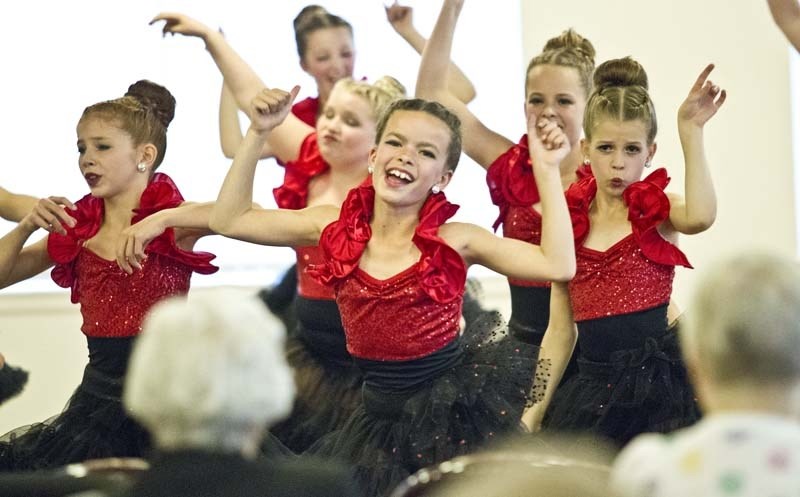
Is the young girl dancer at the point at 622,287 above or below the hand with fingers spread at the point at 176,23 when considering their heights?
below

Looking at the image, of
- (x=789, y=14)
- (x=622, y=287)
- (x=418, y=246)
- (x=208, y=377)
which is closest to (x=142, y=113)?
(x=418, y=246)

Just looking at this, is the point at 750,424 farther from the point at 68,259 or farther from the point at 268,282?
the point at 268,282

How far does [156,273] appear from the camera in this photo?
3.28 meters

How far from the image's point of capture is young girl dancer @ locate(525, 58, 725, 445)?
10.2 feet

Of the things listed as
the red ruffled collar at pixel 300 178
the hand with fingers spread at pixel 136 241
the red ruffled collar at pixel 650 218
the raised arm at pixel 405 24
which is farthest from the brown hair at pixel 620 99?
the hand with fingers spread at pixel 136 241

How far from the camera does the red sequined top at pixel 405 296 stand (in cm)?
299

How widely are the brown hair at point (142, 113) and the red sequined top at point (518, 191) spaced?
2.68ft

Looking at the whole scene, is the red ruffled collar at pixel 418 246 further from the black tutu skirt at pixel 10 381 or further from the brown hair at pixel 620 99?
the black tutu skirt at pixel 10 381

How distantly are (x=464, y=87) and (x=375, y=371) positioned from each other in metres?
1.27

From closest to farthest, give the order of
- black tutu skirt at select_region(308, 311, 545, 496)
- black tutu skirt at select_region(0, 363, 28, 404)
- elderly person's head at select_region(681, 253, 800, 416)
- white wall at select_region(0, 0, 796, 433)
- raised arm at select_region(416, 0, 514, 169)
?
1. elderly person's head at select_region(681, 253, 800, 416)
2. black tutu skirt at select_region(308, 311, 545, 496)
3. black tutu skirt at select_region(0, 363, 28, 404)
4. raised arm at select_region(416, 0, 514, 169)
5. white wall at select_region(0, 0, 796, 433)

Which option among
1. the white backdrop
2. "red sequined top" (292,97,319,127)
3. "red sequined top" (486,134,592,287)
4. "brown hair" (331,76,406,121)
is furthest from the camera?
the white backdrop

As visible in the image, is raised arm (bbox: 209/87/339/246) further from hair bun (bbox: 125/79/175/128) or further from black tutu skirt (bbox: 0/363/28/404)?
black tutu skirt (bbox: 0/363/28/404)

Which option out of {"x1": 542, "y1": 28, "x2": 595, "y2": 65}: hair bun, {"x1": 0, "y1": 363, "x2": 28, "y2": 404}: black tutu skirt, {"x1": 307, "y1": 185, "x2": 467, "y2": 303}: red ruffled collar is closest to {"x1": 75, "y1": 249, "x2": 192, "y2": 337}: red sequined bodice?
{"x1": 0, "y1": 363, "x2": 28, "y2": 404}: black tutu skirt

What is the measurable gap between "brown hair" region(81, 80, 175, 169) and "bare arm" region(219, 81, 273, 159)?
72 centimetres
